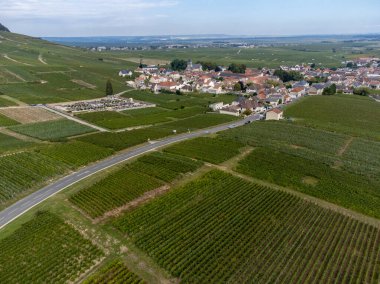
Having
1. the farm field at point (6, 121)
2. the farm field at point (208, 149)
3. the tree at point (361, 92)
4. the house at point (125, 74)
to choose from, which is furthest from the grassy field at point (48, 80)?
the tree at point (361, 92)

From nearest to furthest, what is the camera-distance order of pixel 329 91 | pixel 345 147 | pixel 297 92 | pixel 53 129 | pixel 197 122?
pixel 345 147, pixel 53 129, pixel 197 122, pixel 297 92, pixel 329 91

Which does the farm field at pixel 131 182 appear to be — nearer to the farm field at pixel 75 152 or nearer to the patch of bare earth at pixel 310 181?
the farm field at pixel 75 152

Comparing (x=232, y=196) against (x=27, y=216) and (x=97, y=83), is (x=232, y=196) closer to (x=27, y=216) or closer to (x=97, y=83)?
(x=27, y=216)

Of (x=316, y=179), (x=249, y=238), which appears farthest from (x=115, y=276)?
(x=316, y=179)

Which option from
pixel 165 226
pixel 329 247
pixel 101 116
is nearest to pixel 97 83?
pixel 101 116

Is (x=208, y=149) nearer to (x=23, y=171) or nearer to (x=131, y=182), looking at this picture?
(x=131, y=182)
